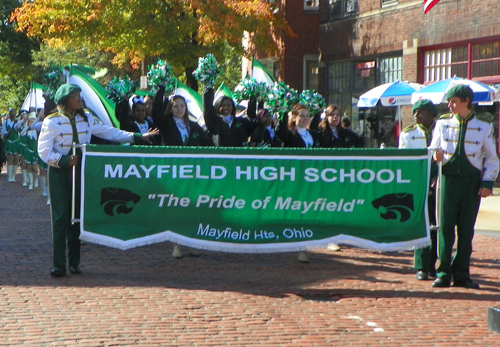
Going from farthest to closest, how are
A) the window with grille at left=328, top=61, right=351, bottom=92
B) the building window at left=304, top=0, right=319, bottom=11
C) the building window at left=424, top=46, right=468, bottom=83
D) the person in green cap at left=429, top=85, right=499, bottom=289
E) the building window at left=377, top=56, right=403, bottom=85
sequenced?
the building window at left=304, top=0, right=319, bottom=11
the window with grille at left=328, top=61, right=351, bottom=92
the building window at left=377, top=56, right=403, bottom=85
the building window at left=424, top=46, right=468, bottom=83
the person in green cap at left=429, top=85, right=499, bottom=289

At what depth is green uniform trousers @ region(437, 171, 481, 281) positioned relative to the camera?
7637mm

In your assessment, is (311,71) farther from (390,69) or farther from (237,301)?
(237,301)

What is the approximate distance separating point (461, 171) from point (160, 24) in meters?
16.4

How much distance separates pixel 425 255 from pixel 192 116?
6.24 meters

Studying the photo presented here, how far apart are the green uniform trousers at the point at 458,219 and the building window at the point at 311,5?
1792 cm

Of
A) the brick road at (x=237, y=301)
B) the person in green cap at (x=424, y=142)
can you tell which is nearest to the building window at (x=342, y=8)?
the brick road at (x=237, y=301)

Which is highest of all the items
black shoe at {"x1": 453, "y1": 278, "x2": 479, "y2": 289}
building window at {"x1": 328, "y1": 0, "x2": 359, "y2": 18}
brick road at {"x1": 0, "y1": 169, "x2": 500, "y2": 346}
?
building window at {"x1": 328, "y1": 0, "x2": 359, "y2": 18}

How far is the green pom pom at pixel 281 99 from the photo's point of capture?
9812mm

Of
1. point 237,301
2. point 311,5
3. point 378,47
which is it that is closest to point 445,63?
point 378,47

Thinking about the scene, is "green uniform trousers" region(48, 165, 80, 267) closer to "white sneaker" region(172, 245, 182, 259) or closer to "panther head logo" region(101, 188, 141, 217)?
"panther head logo" region(101, 188, 141, 217)

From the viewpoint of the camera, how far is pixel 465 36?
18578 millimetres

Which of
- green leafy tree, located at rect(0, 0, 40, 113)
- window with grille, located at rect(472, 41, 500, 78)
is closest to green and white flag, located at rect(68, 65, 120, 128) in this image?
window with grille, located at rect(472, 41, 500, 78)

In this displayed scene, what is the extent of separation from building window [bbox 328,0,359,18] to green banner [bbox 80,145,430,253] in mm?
15828

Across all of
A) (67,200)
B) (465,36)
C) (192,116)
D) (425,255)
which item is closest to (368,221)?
(425,255)
